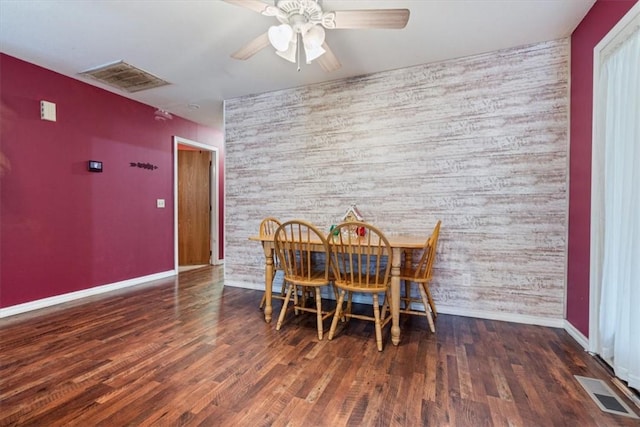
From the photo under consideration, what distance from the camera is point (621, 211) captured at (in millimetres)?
1736

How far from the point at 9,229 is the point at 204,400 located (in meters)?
2.68

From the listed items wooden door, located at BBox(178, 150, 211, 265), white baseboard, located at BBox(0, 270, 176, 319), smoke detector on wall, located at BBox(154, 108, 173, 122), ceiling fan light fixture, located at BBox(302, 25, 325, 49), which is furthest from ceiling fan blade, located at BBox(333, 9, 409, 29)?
wooden door, located at BBox(178, 150, 211, 265)

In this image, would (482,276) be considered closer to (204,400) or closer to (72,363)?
(204,400)

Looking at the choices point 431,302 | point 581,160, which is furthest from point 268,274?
point 581,160

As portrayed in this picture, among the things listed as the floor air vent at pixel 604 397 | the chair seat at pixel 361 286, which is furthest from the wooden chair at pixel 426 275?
the floor air vent at pixel 604 397

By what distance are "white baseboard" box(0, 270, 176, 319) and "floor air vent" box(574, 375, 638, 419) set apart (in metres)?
4.41

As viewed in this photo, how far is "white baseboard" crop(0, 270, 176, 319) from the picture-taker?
2791 millimetres

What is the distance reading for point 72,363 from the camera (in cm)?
192

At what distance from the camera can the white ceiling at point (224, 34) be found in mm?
2105

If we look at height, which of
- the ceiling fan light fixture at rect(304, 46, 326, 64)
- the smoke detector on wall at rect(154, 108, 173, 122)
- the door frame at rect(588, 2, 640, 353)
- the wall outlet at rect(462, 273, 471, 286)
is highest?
the smoke detector on wall at rect(154, 108, 173, 122)

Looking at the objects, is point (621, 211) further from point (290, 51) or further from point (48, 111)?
point (48, 111)

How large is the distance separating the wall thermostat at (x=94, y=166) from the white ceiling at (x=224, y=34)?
2.91 ft

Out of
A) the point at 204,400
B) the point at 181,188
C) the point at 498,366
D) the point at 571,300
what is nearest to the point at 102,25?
the point at 204,400

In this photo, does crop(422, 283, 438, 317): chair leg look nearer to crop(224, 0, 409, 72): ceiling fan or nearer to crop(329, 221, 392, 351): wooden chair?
crop(329, 221, 392, 351): wooden chair
